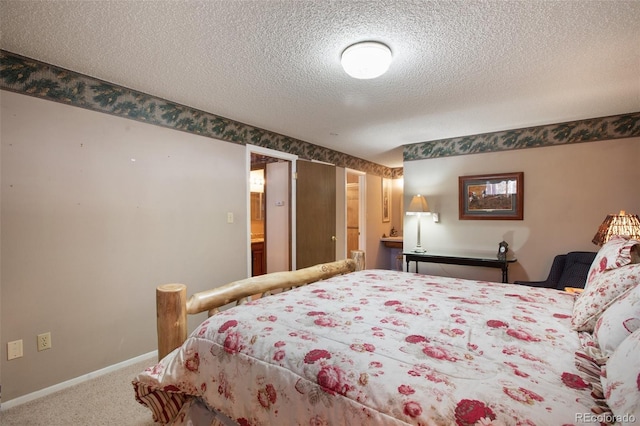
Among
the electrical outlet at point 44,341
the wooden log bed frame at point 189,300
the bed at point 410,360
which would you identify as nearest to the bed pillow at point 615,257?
the bed at point 410,360

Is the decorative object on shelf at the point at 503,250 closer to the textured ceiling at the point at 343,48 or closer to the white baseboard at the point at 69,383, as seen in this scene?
the textured ceiling at the point at 343,48

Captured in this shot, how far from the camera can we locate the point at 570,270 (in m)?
3.19

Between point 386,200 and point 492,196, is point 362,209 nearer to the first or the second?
point 386,200

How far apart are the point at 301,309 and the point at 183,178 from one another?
206 cm

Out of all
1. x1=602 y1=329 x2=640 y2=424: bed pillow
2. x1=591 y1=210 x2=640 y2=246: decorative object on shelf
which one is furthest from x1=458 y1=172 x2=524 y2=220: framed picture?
x1=602 y1=329 x2=640 y2=424: bed pillow

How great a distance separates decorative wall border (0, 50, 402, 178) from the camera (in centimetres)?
206

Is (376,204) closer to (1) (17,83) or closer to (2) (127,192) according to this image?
(2) (127,192)

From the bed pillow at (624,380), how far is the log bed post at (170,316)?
61.6 inches

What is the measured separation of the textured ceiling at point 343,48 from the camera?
5.31 feet

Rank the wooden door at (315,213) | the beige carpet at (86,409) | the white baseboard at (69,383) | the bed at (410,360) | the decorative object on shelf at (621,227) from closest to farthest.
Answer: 1. the bed at (410,360)
2. the beige carpet at (86,409)
3. the white baseboard at (69,383)
4. the decorative object on shelf at (621,227)
5. the wooden door at (315,213)

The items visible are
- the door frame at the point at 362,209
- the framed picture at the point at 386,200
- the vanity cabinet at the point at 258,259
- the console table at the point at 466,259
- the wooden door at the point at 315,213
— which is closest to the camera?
the console table at the point at 466,259

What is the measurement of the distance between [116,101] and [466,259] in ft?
13.6

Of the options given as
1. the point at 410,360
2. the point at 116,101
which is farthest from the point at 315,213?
the point at 410,360

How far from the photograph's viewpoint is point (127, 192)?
2.59m
